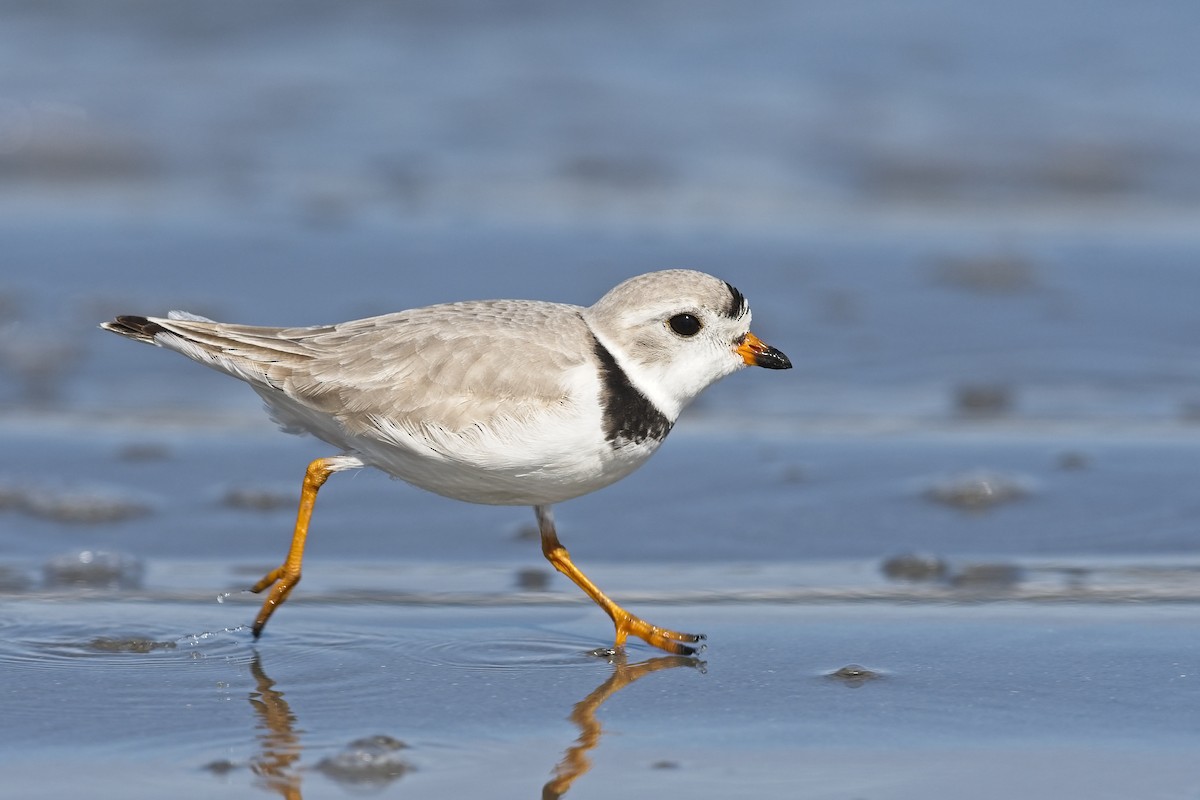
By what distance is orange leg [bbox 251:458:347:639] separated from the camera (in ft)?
14.8

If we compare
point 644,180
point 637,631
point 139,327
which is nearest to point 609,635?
point 637,631

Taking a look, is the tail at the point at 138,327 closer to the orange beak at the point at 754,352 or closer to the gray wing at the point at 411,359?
the gray wing at the point at 411,359

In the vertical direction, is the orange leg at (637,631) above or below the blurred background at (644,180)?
below

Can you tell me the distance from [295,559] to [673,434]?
2539 mm

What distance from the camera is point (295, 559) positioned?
455 cm

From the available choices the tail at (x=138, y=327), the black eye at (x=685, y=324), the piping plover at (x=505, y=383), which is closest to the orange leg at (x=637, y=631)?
the piping plover at (x=505, y=383)

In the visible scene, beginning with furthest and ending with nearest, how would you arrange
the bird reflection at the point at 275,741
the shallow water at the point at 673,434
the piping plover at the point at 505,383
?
the piping plover at the point at 505,383 → the shallow water at the point at 673,434 → the bird reflection at the point at 275,741

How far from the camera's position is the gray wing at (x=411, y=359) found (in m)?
4.38

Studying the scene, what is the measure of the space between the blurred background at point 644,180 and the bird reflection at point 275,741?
324cm

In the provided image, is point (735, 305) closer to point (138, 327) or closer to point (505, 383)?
point (505, 383)

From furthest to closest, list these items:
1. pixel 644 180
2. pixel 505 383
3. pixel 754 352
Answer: pixel 644 180 < pixel 754 352 < pixel 505 383

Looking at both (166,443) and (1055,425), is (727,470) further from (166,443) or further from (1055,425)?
(166,443)

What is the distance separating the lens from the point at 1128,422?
6766 millimetres

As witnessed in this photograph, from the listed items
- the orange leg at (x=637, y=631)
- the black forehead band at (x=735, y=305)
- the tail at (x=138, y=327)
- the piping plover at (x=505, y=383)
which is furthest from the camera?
the tail at (x=138, y=327)
